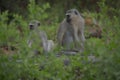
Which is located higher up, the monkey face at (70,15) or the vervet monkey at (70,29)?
the monkey face at (70,15)

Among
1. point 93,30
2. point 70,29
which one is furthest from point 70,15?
point 93,30

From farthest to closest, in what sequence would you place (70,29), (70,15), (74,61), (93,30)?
1. (93,30)
2. (70,29)
3. (70,15)
4. (74,61)

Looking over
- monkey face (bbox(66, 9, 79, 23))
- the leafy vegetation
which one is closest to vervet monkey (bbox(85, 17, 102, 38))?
monkey face (bbox(66, 9, 79, 23))

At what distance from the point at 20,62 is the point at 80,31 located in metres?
6.92

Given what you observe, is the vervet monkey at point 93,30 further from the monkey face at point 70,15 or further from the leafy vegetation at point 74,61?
the leafy vegetation at point 74,61

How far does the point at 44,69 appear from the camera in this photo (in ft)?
25.5

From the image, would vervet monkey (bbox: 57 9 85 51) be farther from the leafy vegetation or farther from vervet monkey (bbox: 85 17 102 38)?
the leafy vegetation

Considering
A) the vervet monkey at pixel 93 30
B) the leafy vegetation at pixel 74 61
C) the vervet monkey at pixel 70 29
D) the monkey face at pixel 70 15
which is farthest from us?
the vervet monkey at pixel 93 30

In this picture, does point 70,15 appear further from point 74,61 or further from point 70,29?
point 74,61

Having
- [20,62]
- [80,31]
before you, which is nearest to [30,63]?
[20,62]

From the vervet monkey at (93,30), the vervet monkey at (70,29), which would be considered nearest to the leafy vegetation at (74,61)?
the vervet monkey at (70,29)

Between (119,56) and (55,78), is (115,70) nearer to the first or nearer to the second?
(119,56)

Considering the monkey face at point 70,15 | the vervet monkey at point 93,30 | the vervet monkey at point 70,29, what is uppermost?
the monkey face at point 70,15

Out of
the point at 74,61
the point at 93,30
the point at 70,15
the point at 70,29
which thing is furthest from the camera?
the point at 93,30
